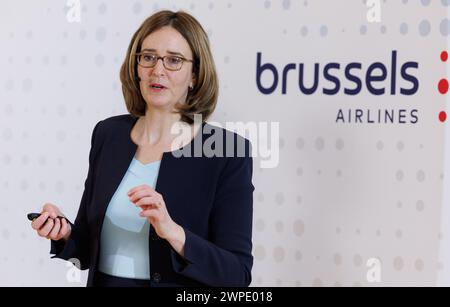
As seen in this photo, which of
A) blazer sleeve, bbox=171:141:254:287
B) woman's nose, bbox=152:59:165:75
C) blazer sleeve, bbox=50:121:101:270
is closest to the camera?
blazer sleeve, bbox=171:141:254:287

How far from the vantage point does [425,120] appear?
2.24 m

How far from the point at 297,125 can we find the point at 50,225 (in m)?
1.04

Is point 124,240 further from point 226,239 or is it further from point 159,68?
point 159,68

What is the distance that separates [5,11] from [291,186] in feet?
4.28

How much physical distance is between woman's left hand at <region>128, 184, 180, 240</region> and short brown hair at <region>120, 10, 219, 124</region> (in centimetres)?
39

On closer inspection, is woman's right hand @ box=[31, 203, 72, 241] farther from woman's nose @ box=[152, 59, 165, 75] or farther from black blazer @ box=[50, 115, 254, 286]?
woman's nose @ box=[152, 59, 165, 75]

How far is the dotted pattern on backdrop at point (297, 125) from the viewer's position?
2.23m

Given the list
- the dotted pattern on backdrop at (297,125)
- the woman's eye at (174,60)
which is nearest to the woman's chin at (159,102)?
the woman's eye at (174,60)

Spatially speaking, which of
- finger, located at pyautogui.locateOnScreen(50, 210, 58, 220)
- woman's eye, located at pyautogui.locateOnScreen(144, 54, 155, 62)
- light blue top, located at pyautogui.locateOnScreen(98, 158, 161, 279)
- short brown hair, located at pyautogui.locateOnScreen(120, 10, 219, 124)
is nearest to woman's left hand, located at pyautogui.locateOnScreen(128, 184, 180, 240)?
Answer: light blue top, located at pyautogui.locateOnScreen(98, 158, 161, 279)

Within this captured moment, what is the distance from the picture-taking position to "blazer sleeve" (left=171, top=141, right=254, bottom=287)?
1540 millimetres

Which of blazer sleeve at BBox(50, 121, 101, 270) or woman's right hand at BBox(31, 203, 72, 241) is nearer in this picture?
woman's right hand at BBox(31, 203, 72, 241)

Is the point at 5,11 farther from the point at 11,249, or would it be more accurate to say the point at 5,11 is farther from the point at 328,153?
the point at 328,153

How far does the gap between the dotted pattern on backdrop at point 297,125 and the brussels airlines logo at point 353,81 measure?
0.03 meters

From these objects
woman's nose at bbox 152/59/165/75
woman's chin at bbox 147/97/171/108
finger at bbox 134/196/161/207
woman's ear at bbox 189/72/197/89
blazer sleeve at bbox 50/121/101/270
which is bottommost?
blazer sleeve at bbox 50/121/101/270
